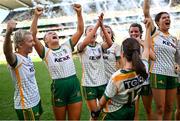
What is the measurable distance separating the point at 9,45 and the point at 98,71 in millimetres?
1905

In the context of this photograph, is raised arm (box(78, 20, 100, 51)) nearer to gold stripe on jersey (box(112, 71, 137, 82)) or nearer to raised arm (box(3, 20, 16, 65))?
raised arm (box(3, 20, 16, 65))

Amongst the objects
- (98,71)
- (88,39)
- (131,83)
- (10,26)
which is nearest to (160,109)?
(98,71)

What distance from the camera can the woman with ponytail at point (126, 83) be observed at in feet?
12.4

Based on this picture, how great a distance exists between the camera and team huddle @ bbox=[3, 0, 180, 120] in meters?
3.86

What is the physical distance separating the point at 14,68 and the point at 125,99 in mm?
1472

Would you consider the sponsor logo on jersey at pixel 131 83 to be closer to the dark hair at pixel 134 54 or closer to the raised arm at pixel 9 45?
the dark hair at pixel 134 54

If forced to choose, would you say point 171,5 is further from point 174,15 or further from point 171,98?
point 171,98

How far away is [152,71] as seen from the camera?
5.65 metres

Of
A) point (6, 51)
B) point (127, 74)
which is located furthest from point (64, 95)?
point (127, 74)

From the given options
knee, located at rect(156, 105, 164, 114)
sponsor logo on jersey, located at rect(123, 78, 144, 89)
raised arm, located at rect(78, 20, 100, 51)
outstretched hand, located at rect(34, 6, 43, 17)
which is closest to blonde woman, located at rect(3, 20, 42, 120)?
outstretched hand, located at rect(34, 6, 43, 17)

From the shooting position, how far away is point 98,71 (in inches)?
Result: 225

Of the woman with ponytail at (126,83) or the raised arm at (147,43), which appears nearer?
the woman with ponytail at (126,83)

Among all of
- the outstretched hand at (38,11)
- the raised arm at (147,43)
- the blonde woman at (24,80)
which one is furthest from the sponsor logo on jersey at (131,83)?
the outstretched hand at (38,11)

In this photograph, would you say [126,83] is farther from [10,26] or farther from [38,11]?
[38,11]
